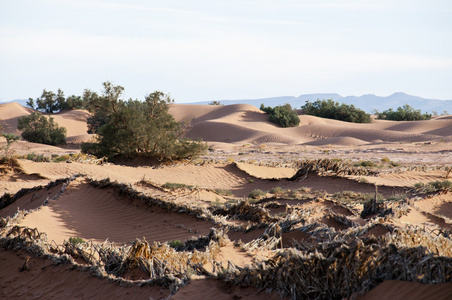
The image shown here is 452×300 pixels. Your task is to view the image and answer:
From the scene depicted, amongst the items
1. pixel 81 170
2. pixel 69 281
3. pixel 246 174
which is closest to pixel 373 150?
pixel 246 174

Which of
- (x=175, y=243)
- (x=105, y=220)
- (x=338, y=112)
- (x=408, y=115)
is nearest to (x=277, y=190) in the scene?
(x=105, y=220)

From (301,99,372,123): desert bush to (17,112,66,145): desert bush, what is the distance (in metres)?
42.8

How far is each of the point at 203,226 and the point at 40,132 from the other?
37017 mm

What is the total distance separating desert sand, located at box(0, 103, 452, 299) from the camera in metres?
4.47

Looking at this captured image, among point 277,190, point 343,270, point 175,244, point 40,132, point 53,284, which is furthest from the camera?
point 40,132

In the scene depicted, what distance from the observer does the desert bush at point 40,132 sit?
41.6 m

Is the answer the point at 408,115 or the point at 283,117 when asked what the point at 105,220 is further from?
the point at 408,115

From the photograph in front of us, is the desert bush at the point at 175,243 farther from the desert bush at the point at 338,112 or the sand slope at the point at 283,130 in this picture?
the desert bush at the point at 338,112

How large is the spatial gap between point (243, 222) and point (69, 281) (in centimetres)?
443

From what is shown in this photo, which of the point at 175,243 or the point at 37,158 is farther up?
the point at 37,158

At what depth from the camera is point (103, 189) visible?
11.4 metres

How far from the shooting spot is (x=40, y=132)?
41625 mm

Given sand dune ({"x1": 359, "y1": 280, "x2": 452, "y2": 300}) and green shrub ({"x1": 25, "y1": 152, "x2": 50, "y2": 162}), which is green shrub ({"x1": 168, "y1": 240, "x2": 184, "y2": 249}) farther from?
green shrub ({"x1": 25, "y1": 152, "x2": 50, "y2": 162})

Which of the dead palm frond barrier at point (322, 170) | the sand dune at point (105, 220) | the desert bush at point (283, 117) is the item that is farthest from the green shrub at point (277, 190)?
the desert bush at point (283, 117)
